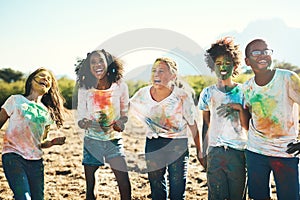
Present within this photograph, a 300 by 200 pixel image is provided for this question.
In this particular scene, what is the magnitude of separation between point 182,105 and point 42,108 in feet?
3.82

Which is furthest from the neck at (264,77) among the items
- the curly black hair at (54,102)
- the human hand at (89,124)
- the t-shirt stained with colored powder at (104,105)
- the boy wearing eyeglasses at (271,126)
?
the curly black hair at (54,102)

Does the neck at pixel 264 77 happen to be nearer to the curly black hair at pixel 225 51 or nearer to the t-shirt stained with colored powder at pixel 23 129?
the curly black hair at pixel 225 51

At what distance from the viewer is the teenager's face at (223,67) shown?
3412 mm

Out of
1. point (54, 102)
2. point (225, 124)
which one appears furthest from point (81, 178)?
point (225, 124)

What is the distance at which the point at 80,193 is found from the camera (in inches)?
195

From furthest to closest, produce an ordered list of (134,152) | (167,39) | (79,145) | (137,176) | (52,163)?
(79,145) < (134,152) < (52,163) < (137,176) < (167,39)

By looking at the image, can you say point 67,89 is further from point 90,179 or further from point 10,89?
point 90,179

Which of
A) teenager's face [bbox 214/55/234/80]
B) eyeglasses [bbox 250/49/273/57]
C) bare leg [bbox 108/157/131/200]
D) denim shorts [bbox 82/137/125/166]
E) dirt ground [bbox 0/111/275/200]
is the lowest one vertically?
dirt ground [bbox 0/111/275/200]

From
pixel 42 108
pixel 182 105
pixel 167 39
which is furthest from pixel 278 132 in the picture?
pixel 42 108

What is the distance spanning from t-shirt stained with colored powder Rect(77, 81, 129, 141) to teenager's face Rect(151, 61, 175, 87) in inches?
11.4

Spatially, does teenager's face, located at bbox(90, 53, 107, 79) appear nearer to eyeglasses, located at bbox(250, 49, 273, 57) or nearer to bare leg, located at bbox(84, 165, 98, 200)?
bare leg, located at bbox(84, 165, 98, 200)

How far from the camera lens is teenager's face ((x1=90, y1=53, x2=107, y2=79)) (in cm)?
357

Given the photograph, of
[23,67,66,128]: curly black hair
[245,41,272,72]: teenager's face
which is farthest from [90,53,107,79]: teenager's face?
[245,41,272,72]: teenager's face

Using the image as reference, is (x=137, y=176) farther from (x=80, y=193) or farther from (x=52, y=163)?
(x=52, y=163)
